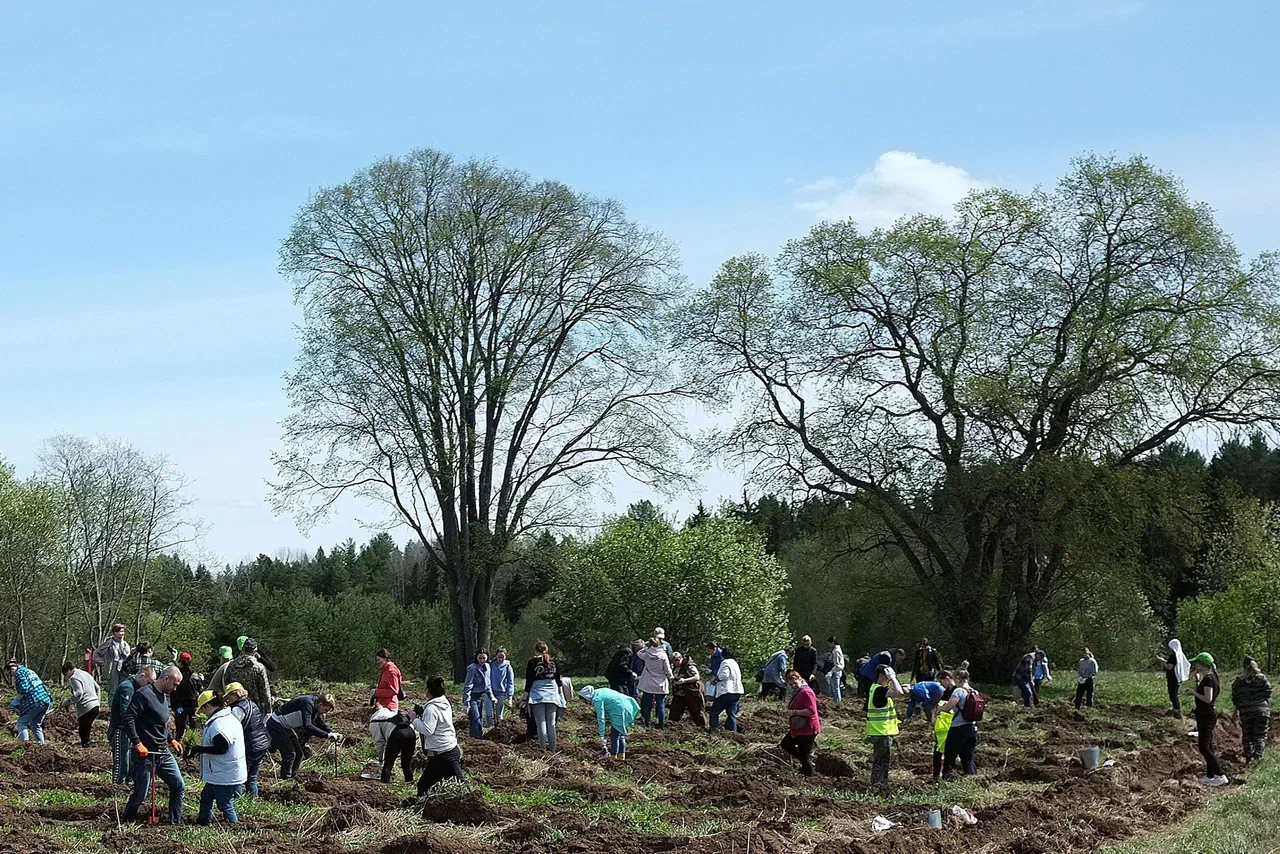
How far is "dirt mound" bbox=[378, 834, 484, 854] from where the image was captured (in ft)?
33.7

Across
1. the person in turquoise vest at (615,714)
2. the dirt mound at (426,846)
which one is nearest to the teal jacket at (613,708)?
the person in turquoise vest at (615,714)

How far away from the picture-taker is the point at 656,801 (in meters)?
14.2

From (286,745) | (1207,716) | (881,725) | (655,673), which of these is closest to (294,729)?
(286,745)

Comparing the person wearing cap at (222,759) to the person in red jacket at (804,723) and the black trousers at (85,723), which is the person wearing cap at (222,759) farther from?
the black trousers at (85,723)

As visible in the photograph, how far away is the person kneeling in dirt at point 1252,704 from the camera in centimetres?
1750

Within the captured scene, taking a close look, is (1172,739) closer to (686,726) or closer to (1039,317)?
(686,726)

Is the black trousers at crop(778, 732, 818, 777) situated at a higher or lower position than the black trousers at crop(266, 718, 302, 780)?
lower

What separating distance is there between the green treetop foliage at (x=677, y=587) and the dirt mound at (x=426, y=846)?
35863mm

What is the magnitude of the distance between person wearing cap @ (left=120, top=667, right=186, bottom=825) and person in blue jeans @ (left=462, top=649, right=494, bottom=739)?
333 inches

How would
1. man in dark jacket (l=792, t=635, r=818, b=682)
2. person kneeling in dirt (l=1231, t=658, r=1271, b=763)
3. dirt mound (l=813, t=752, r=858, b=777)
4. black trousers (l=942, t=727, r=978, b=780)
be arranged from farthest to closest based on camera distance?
1. man in dark jacket (l=792, t=635, r=818, b=682)
2. person kneeling in dirt (l=1231, t=658, r=1271, b=763)
3. dirt mound (l=813, t=752, r=858, b=777)
4. black trousers (l=942, t=727, r=978, b=780)

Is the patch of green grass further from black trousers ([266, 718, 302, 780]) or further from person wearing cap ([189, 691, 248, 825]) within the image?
black trousers ([266, 718, 302, 780])

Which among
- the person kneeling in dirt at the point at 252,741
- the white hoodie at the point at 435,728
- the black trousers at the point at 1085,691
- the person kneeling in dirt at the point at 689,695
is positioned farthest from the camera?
the black trousers at the point at 1085,691

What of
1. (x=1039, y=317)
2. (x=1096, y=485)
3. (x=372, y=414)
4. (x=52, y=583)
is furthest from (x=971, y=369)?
(x=52, y=583)

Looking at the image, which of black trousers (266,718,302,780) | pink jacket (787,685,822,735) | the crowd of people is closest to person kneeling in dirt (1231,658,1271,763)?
the crowd of people
